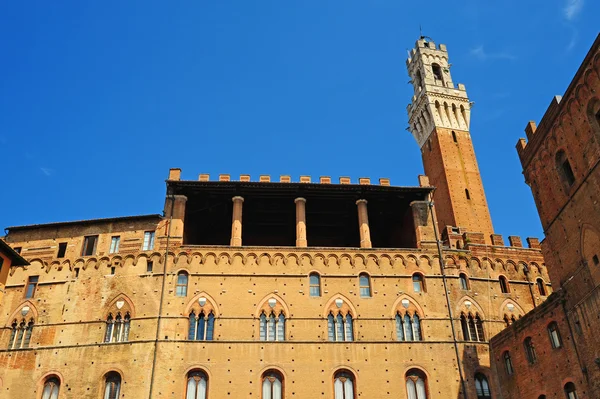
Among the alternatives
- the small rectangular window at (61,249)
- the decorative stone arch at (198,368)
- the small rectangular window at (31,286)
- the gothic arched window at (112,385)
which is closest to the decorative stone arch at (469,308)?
the decorative stone arch at (198,368)

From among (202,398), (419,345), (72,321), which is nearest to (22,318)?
(72,321)

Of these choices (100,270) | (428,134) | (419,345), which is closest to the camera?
(419,345)

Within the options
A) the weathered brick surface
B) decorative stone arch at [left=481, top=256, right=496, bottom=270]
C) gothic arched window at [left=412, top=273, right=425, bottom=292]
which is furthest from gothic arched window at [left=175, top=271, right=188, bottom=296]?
decorative stone arch at [left=481, top=256, right=496, bottom=270]

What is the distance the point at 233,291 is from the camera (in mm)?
28438

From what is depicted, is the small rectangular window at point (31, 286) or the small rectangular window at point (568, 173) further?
the small rectangular window at point (31, 286)

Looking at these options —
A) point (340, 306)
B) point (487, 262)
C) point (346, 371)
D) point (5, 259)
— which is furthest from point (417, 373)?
point (5, 259)

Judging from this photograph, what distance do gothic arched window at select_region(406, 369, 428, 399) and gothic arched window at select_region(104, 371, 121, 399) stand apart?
13.9 meters

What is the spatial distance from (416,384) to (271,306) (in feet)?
26.6

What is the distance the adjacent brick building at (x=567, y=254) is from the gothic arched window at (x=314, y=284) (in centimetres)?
959

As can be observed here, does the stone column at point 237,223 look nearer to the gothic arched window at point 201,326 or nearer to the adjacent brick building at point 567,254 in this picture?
the gothic arched window at point 201,326

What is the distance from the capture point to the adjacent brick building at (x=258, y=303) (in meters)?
26.3

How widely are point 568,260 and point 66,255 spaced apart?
83.6 feet

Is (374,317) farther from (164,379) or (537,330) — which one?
(164,379)

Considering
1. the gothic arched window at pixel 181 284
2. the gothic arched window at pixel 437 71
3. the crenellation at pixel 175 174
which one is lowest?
the gothic arched window at pixel 181 284
